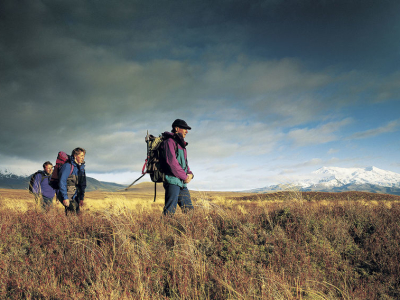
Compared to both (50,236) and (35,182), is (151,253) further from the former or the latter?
(35,182)

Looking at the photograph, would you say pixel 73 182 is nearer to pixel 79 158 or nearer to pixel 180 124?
pixel 79 158

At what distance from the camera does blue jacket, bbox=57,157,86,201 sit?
579 centimetres

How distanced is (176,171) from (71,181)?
358cm

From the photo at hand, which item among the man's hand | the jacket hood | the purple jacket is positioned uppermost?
the jacket hood

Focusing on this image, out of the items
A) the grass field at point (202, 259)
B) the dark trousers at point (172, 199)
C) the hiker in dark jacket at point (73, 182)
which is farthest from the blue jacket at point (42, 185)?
the dark trousers at point (172, 199)

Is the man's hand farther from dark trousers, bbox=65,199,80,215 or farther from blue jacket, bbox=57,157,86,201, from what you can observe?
blue jacket, bbox=57,157,86,201

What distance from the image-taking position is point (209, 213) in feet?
17.0

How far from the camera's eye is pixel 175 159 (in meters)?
4.78

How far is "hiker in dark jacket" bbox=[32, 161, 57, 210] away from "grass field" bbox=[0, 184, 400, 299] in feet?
11.7

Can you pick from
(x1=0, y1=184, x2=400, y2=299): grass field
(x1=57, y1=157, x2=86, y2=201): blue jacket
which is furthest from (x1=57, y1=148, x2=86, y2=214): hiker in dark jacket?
(x1=0, y1=184, x2=400, y2=299): grass field

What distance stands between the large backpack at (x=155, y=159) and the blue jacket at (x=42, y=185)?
5145 millimetres

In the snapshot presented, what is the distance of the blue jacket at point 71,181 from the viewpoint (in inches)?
228

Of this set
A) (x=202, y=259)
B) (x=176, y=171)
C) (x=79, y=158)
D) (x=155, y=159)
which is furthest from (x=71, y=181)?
(x=202, y=259)

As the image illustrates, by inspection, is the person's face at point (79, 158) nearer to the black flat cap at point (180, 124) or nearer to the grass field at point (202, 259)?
the grass field at point (202, 259)
